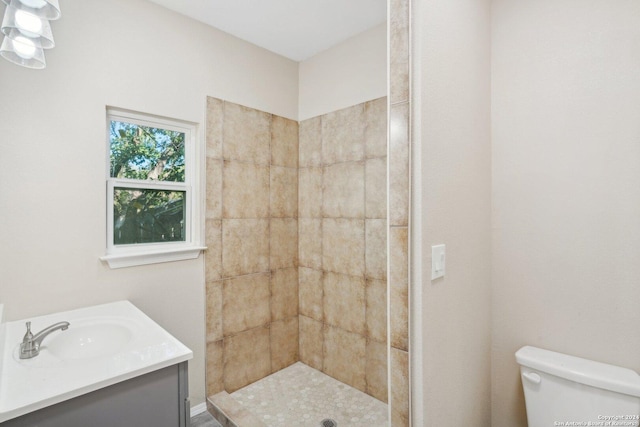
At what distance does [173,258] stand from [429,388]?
1.71m

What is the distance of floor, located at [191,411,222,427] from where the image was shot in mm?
2075

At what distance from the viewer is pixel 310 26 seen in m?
2.32

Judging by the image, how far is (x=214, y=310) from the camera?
2301 mm

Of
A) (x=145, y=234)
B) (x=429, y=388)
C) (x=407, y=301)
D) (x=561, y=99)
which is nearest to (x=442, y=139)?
(x=407, y=301)

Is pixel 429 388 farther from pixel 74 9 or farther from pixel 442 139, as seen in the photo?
pixel 74 9

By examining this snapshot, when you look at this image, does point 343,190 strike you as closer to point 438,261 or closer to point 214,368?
point 438,261

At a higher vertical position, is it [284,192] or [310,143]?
[310,143]

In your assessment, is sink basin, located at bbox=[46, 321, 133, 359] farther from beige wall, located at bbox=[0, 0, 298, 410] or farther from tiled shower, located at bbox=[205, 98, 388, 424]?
tiled shower, located at bbox=[205, 98, 388, 424]

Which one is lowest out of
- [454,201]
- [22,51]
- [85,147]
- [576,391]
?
[576,391]

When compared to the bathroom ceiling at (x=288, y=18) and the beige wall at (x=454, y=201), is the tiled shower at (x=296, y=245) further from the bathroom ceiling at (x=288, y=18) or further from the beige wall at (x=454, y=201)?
the beige wall at (x=454, y=201)

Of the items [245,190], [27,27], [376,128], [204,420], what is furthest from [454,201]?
[204,420]

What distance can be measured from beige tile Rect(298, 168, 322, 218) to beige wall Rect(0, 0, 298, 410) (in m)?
0.97

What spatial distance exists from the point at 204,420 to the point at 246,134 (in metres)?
2.05

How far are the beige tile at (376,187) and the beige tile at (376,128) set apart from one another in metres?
0.07
